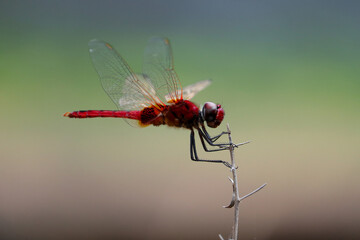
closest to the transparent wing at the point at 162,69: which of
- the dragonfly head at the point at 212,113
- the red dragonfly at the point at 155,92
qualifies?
the red dragonfly at the point at 155,92

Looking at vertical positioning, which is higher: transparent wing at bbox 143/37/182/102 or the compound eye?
transparent wing at bbox 143/37/182/102

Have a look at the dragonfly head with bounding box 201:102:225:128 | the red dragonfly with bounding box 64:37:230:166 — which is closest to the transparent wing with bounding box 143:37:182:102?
the red dragonfly with bounding box 64:37:230:166

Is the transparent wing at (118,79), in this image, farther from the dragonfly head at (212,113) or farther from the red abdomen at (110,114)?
the dragonfly head at (212,113)

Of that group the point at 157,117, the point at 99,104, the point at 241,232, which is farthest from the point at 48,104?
the point at 157,117

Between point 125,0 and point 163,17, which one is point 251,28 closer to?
point 163,17

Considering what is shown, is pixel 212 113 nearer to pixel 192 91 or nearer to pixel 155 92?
pixel 192 91

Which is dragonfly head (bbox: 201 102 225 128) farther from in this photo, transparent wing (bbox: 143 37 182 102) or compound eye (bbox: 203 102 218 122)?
transparent wing (bbox: 143 37 182 102)
